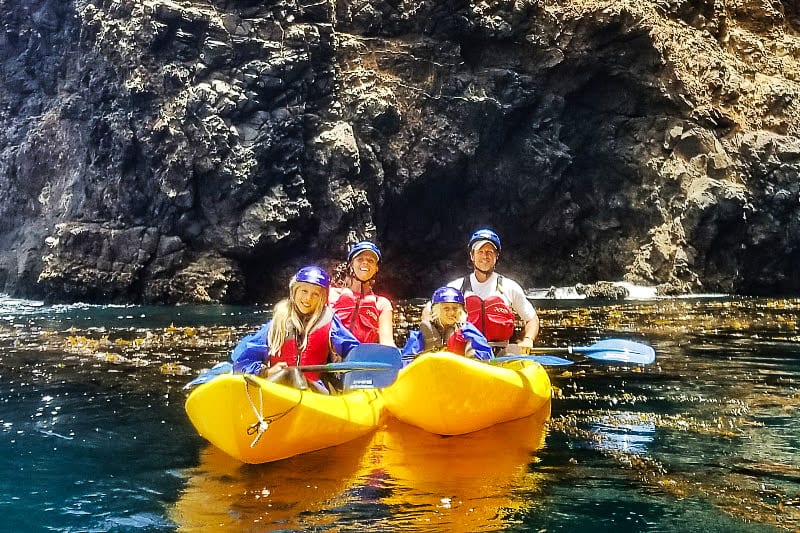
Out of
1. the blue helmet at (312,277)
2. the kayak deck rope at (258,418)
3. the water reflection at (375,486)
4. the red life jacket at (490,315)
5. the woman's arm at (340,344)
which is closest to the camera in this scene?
the water reflection at (375,486)

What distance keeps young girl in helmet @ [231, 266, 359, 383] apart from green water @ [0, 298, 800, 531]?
93cm

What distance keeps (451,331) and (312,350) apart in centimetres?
163

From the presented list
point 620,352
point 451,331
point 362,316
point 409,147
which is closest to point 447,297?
point 451,331

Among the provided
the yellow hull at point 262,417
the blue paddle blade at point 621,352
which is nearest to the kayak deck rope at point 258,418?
the yellow hull at point 262,417

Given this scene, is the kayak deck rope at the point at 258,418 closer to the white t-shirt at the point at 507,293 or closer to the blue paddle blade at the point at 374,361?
the blue paddle blade at the point at 374,361

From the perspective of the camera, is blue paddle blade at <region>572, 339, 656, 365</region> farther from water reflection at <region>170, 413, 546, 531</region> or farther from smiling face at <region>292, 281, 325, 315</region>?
smiling face at <region>292, 281, 325, 315</region>

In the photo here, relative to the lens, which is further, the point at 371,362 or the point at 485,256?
the point at 485,256

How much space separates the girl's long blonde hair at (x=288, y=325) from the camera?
659 cm

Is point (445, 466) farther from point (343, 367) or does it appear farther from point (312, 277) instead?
point (312, 277)

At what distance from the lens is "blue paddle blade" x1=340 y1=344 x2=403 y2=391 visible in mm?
6719

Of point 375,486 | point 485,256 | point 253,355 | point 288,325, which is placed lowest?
point 375,486

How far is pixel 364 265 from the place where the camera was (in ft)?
28.8

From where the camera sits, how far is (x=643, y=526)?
14.0ft

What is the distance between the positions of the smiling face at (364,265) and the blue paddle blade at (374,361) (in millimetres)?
2101
